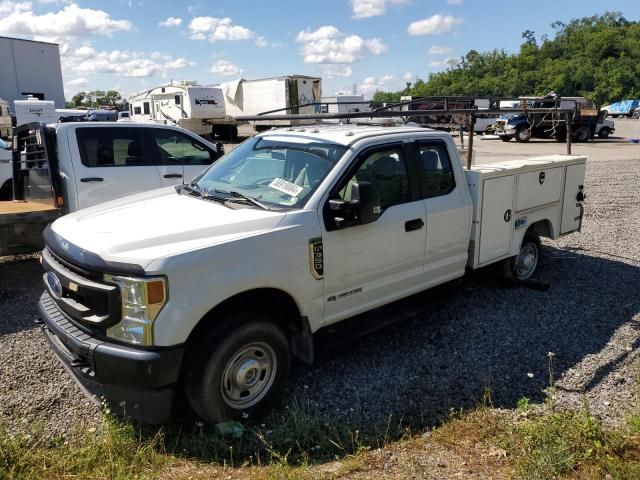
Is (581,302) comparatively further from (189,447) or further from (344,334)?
(189,447)

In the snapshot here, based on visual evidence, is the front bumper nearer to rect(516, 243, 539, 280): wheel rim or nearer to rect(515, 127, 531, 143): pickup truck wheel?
rect(516, 243, 539, 280): wheel rim

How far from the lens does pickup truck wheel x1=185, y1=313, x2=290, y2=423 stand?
326 centimetres

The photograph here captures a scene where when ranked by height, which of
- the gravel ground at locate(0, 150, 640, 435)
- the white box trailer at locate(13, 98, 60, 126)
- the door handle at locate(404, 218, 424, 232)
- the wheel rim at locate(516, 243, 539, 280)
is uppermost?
the white box trailer at locate(13, 98, 60, 126)

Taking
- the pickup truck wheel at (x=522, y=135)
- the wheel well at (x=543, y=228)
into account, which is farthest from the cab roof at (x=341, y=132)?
the pickup truck wheel at (x=522, y=135)

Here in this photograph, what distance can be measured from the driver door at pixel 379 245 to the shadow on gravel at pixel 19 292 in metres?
3.23

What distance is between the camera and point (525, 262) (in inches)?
250

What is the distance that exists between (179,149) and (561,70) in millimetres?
91380

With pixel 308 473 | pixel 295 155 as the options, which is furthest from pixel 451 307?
pixel 308 473

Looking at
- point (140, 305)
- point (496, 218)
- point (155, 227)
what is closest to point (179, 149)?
point (155, 227)

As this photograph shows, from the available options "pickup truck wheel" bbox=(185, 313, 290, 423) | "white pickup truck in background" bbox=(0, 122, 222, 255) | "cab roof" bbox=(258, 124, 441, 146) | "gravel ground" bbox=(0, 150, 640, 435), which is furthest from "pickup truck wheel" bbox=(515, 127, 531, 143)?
"pickup truck wheel" bbox=(185, 313, 290, 423)

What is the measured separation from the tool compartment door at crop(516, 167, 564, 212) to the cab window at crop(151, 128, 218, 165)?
4516 mm

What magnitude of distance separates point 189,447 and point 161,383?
0.55m

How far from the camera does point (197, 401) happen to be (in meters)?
3.30

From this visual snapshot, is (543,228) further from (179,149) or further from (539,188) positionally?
(179,149)
